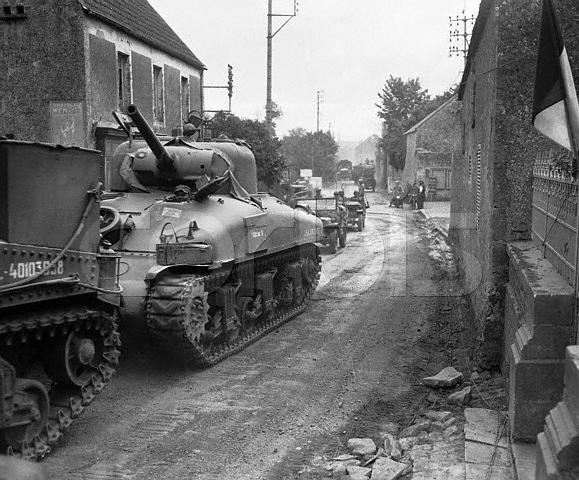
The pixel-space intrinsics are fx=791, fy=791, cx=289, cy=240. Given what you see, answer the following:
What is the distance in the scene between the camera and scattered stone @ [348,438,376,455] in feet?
20.0

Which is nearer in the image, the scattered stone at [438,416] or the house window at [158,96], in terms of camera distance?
the scattered stone at [438,416]

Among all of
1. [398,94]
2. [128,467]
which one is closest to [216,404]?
[128,467]

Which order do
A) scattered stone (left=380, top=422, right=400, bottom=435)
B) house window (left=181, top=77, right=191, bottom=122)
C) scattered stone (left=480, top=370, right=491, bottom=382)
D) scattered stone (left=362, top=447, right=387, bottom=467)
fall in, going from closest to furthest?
scattered stone (left=362, top=447, right=387, bottom=467) < scattered stone (left=380, top=422, right=400, bottom=435) < scattered stone (left=480, top=370, right=491, bottom=382) < house window (left=181, top=77, right=191, bottom=122)

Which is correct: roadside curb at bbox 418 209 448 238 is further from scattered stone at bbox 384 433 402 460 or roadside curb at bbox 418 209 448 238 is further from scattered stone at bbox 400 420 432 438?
scattered stone at bbox 384 433 402 460

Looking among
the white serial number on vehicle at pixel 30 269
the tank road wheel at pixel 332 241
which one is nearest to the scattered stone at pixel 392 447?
the white serial number on vehicle at pixel 30 269

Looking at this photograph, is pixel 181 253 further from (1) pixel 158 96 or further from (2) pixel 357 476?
(1) pixel 158 96

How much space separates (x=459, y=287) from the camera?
45.9ft

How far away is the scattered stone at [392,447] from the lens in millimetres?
6000

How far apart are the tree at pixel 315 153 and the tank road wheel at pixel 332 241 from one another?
160 feet

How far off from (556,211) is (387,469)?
2.38m

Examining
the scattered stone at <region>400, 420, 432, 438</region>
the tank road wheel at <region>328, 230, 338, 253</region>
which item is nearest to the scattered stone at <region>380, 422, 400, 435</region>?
the scattered stone at <region>400, 420, 432, 438</region>

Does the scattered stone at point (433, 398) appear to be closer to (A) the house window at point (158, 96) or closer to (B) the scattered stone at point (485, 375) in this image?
(B) the scattered stone at point (485, 375)

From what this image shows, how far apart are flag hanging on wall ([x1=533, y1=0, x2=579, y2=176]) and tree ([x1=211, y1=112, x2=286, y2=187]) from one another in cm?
2038

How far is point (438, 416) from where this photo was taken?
687cm
